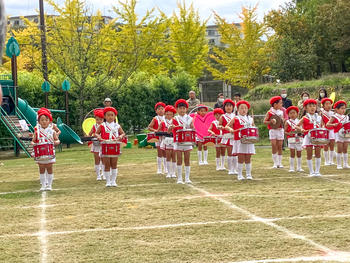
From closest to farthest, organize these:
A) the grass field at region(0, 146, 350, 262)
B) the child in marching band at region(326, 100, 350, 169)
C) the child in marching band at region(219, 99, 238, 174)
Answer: the grass field at region(0, 146, 350, 262), the child in marching band at region(219, 99, 238, 174), the child in marching band at region(326, 100, 350, 169)

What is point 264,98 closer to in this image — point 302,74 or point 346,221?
point 302,74

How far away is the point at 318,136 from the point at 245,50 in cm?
3539

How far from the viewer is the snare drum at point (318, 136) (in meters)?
12.2

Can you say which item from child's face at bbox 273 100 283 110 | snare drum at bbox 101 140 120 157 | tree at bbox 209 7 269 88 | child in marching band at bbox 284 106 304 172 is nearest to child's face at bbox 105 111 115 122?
snare drum at bbox 101 140 120 157

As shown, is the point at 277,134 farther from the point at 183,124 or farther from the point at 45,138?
the point at 45,138

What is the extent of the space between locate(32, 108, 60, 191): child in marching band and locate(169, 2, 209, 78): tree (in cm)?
3525

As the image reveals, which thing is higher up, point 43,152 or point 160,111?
point 160,111

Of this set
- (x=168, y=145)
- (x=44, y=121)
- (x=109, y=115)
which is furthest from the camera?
(x=168, y=145)

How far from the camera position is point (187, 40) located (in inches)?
1832

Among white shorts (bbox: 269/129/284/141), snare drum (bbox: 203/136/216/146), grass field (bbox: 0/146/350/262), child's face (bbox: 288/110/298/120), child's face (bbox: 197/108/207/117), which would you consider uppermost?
child's face (bbox: 197/108/207/117)

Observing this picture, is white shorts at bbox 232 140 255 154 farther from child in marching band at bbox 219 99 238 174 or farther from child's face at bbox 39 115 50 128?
child's face at bbox 39 115 50 128

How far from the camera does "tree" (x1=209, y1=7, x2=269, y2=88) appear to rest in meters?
46.0

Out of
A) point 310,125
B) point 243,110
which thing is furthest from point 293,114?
point 243,110

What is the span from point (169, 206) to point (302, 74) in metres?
31.8
